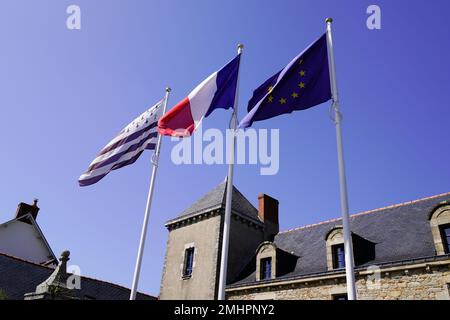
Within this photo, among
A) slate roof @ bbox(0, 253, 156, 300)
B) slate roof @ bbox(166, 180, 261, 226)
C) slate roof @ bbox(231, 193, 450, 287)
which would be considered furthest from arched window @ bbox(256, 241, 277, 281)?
slate roof @ bbox(0, 253, 156, 300)

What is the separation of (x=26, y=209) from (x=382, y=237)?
89.2 feet

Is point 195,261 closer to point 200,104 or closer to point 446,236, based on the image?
point 446,236

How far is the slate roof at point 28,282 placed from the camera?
18.0 m

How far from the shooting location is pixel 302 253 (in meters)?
19.3

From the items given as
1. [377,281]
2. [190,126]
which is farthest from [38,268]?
[377,281]

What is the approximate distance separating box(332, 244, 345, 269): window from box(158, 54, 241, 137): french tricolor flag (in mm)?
9893

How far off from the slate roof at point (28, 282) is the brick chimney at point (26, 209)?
11302 mm

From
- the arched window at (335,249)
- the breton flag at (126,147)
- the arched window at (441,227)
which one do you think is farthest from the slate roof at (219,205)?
the arched window at (441,227)

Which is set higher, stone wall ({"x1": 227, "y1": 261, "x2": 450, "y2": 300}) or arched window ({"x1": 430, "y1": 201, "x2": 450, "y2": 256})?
arched window ({"x1": 430, "y1": 201, "x2": 450, "y2": 256})

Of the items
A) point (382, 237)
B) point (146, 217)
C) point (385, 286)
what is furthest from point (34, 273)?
point (382, 237)

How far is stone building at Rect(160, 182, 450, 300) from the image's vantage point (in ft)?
45.2

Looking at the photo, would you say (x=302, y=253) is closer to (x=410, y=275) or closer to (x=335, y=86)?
(x=410, y=275)

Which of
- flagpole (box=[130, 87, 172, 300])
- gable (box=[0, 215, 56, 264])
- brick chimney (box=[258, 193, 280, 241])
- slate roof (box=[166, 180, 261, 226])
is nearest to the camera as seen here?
flagpole (box=[130, 87, 172, 300])

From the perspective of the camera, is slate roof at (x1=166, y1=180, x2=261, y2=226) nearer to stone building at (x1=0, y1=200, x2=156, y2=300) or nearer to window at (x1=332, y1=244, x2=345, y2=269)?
stone building at (x1=0, y1=200, x2=156, y2=300)
